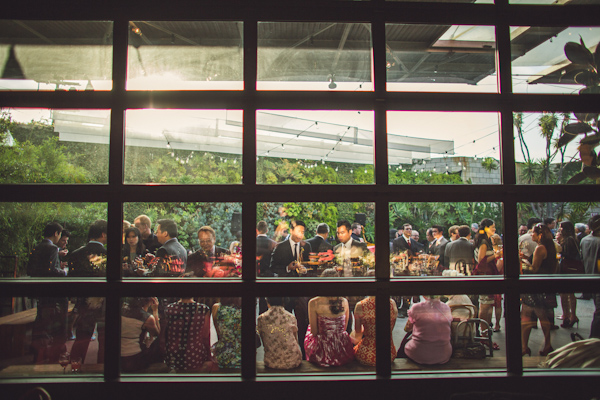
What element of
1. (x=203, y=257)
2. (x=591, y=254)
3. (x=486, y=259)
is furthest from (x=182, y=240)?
(x=591, y=254)

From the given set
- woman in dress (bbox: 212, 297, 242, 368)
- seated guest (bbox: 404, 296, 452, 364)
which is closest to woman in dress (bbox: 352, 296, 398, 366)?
seated guest (bbox: 404, 296, 452, 364)

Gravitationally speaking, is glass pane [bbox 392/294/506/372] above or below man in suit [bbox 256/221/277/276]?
below

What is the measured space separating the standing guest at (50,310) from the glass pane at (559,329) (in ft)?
9.62

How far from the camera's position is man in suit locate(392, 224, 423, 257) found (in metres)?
2.18

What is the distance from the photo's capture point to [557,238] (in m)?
2.24

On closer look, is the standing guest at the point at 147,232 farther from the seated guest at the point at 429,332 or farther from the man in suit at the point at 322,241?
the seated guest at the point at 429,332

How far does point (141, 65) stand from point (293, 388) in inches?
88.3

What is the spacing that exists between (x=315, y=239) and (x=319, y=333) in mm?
618

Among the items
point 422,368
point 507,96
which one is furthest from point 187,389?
point 507,96

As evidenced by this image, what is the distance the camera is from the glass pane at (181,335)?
6.95 feet

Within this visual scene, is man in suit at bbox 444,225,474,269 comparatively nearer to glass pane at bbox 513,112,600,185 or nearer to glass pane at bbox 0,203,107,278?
glass pane at bbox 513,112,600,185

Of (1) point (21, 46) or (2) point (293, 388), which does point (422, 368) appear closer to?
(2) point (293, 388)

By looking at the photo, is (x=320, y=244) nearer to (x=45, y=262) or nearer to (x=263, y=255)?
(x=263, y=255)

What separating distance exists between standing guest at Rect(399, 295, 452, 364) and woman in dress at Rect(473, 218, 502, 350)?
0.23 m
